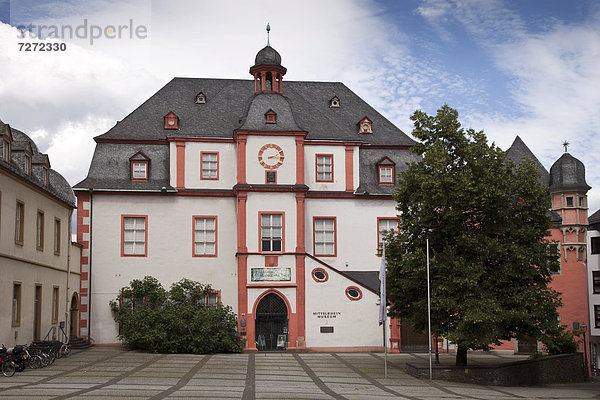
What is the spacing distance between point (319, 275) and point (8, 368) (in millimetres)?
17801

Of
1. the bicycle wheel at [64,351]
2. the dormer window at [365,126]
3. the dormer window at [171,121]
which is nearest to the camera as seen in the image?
the bicycle wheel at [64,351]

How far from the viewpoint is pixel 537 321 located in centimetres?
2850

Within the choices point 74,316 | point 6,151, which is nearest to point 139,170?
point 74,316

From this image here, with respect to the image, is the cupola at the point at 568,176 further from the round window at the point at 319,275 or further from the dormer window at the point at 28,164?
the dormer window at the point at 28,164

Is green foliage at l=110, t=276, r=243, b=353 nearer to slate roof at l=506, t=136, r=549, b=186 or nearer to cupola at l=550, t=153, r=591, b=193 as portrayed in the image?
slate roof at l=506, t=136, r=549, b=186

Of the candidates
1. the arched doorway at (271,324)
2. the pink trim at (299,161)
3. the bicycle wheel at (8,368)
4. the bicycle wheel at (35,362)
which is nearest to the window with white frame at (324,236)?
the pink trim at (299,161)

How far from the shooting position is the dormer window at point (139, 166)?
40.3 m

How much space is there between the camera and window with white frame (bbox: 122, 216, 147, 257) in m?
39.2

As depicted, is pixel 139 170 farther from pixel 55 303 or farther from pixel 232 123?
pixel 55 303

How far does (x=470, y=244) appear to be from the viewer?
1122 inches

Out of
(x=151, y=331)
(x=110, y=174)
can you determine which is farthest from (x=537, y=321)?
(x=110, y=174)

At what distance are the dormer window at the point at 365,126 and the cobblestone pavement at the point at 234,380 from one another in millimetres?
14813

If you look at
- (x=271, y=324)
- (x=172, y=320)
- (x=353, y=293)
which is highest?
(x=353, y=293)

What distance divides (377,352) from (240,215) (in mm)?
10219
